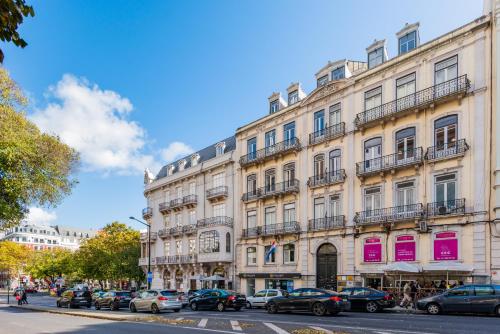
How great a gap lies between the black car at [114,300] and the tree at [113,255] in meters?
26.4

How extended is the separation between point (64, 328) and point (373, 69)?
976 inches

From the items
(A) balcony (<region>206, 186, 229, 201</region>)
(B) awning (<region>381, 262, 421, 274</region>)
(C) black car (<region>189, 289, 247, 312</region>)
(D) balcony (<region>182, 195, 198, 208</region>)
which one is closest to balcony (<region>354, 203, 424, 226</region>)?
(B) awning (<region>381, 262, 421, 274</region>)

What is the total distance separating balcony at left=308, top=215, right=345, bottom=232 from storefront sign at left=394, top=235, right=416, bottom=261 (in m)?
4.74

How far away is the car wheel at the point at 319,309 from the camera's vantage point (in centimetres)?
2248

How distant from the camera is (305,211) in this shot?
3809cm

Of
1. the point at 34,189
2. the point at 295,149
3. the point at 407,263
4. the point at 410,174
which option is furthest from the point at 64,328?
the point at 295,149

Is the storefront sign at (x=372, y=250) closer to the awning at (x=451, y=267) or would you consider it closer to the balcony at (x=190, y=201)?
the awning at (x=451, y=267)

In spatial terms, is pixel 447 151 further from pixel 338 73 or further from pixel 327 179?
pixel 338 73

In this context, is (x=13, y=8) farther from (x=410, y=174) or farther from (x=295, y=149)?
(x=295, y=149)

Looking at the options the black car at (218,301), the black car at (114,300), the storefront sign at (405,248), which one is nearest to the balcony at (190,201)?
the black car at (114,300)

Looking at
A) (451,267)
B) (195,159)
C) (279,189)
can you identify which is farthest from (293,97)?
(451,267)

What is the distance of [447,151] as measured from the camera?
94.0ft

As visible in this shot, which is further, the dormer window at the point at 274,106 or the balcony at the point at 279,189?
the dormer window at the point at 274,106

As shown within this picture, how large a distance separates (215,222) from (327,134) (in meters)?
15.5
